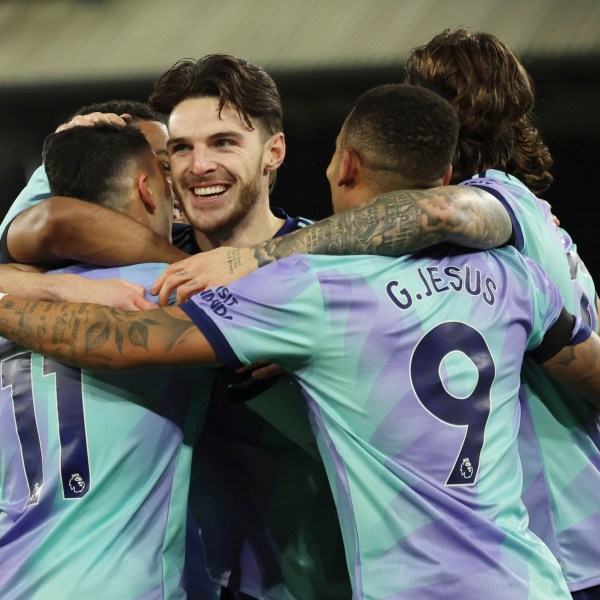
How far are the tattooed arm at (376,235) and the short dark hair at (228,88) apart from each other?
0.85m

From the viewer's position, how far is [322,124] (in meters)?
4.40

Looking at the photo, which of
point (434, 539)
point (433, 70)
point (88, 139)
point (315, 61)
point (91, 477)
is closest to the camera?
point (434, 539)

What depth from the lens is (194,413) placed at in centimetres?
206

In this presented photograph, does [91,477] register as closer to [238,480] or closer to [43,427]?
[43,427]

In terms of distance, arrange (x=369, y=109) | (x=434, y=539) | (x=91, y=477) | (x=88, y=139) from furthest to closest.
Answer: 1. (x=88, y=139)
2. (x=369, y=109)
3. (x=91, y=477)
4. (x=434, y=539)

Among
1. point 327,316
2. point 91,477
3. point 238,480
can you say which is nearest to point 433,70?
point 327,316

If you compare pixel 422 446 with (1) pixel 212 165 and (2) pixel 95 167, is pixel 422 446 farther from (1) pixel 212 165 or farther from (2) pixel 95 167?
(1) pixel 212 165

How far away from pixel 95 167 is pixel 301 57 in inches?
100.0

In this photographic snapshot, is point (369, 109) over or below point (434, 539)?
over

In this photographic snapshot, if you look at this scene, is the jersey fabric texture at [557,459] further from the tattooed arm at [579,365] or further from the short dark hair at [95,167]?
the short dark hair at [95,167]

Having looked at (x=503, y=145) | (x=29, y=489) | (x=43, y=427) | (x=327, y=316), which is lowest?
(x=29, y=489)

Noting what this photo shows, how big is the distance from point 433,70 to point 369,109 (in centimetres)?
52

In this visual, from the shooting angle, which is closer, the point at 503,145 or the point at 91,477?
the point at 91,477

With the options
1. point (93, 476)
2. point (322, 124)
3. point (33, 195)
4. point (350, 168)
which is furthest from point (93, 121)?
point (322, 124)
